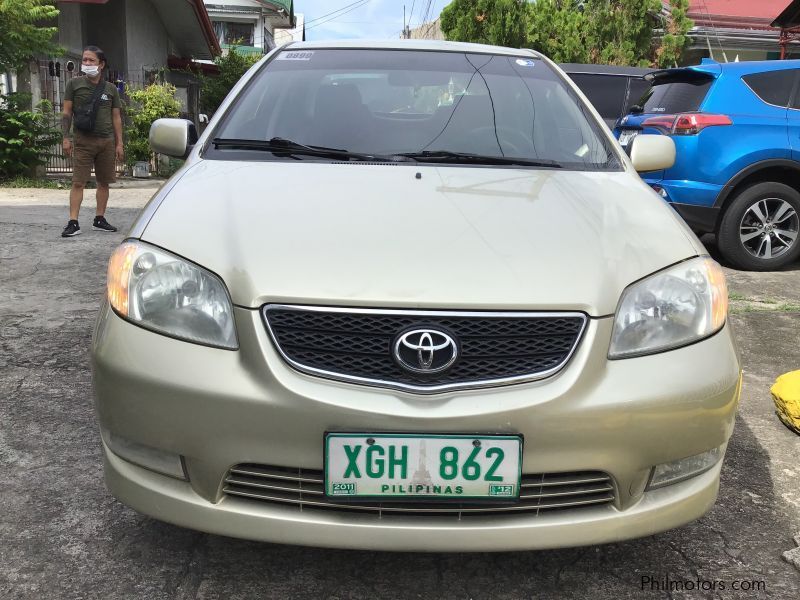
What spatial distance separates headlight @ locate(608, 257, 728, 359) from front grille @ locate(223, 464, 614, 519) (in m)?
0.31

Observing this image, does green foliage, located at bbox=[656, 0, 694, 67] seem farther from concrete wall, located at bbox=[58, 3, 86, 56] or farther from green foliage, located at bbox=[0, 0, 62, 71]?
green foliage, located at bbox=[0, 0, 62, 71]

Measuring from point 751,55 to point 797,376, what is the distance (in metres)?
20.2

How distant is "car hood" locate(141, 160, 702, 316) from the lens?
180 cm

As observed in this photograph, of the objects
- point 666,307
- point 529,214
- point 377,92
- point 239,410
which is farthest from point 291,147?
point 666,307

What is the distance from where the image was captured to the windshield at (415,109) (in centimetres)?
272

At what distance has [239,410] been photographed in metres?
1.71

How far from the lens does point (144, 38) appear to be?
56.2 feet

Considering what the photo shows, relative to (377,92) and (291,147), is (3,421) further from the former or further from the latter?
(377,92)

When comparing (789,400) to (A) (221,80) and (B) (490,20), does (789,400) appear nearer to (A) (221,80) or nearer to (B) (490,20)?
(B) (490,20)

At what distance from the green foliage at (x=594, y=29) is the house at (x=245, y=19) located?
76.6ft

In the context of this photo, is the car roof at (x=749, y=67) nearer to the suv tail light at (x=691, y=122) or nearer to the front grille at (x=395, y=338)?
the suv tail light at (x=691, y=122)

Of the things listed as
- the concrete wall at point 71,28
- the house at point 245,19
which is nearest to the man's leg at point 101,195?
the concrete wall at point 71,28

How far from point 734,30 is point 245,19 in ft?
91.1

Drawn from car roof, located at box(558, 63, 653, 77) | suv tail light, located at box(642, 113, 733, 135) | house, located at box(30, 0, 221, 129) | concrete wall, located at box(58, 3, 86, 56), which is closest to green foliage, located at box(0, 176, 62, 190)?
house, located at box(30, 0, 221, 129)
